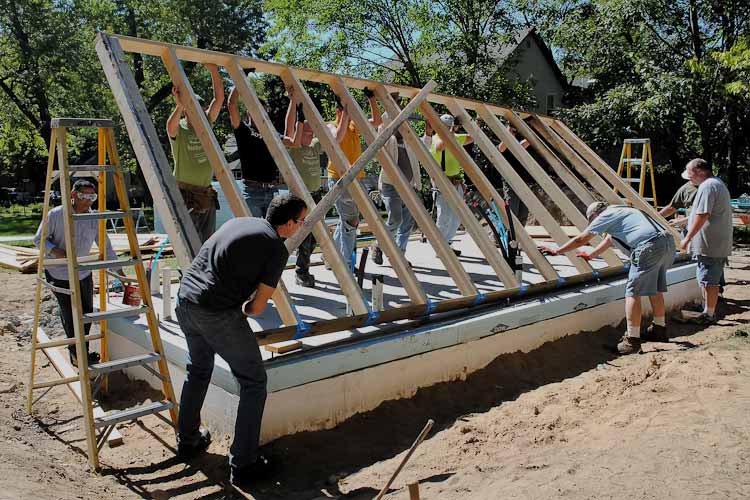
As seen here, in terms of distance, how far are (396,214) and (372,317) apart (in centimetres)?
247

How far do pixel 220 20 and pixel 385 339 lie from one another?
68.0ft

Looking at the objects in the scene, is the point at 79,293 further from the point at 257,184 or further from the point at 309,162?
the point at 309,162

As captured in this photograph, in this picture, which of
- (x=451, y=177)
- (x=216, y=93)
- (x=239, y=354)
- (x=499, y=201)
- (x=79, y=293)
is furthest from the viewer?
(x=451, y=177)

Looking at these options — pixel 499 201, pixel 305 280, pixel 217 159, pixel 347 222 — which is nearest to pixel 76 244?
pixel 217 159

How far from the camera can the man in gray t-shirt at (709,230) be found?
595 cm

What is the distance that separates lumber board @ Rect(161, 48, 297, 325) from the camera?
12.8ft

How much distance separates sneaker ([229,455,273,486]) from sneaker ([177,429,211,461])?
411mm

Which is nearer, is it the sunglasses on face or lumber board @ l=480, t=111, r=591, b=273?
the sunglasses on face

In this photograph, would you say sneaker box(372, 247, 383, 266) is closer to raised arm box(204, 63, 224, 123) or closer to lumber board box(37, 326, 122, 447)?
raised arm box(204, 63, 224, 123)

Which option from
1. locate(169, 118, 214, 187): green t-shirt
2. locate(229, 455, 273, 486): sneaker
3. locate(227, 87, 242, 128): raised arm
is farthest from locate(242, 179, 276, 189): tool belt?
locate(229, 455, 273, 486): sneaker

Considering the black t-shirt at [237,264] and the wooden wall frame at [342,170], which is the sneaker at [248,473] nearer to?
the wooden wall frame at [342,170]

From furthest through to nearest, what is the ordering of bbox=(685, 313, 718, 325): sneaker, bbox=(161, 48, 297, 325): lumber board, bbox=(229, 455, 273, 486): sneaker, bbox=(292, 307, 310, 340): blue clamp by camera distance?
bbox=(685, 313, 718, 325): sneaker
bbox=(161, 48, 297, 325): lumber board
bbox=(292, 307, 310, 340): blue clamp
bbox=(229, 455, 273, 486): sneaker

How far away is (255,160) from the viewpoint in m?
5.45

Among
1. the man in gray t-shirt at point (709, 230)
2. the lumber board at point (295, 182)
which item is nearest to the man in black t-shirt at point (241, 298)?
the lumber board at point (295, 182)
